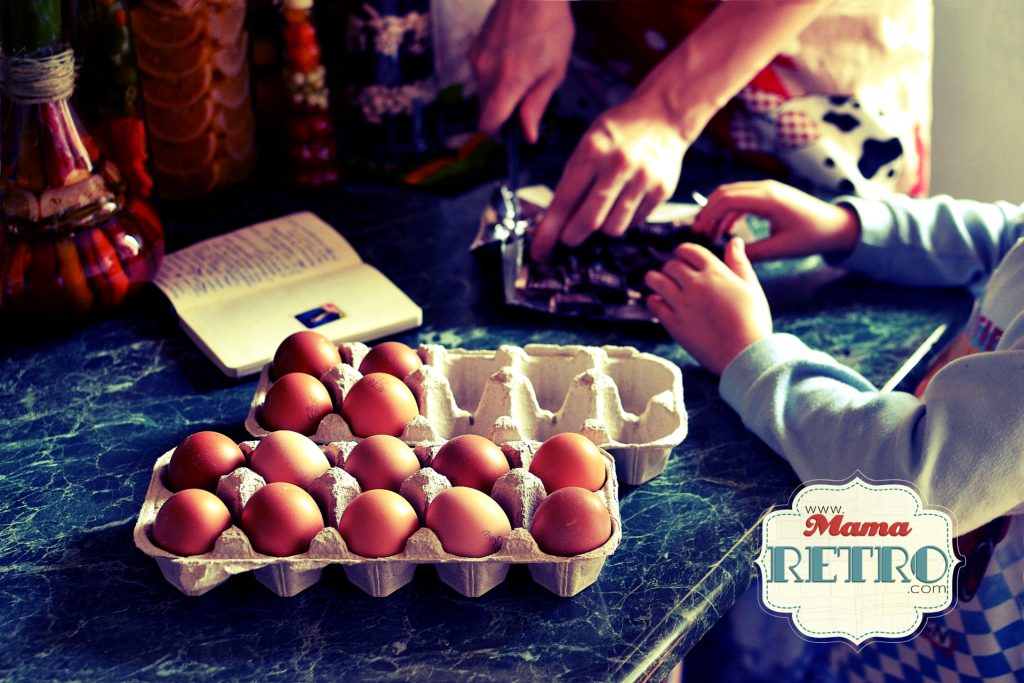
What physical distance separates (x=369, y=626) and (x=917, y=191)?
1243 millimetres

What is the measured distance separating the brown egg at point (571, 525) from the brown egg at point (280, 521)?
18cm

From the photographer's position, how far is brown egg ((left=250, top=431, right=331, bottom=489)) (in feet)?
2.36

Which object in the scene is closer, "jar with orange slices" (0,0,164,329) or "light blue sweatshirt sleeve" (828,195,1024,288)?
"jar with orange slices" (0,0,164,329)

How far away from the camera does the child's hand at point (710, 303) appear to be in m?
1.00

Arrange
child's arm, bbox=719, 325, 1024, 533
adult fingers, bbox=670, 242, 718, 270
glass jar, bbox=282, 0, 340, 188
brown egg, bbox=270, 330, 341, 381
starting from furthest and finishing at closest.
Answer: glass jar, bbox=282, 0, 340, 188, adult fingers, bbox=670, 242, 718, 270, brown egg, bbox=270, 330, 341, 381, child's arm, bbox=719, 325, 1024, 533

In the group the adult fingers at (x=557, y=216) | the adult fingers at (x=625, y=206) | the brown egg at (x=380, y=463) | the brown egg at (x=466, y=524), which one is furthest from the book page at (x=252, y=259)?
the brown egg at (x=466, y=524)

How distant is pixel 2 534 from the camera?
76 cm

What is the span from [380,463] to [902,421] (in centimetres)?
50

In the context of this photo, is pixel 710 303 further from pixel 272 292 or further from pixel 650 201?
pixel 272 292

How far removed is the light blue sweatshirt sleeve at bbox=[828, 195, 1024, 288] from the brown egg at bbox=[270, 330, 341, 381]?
0.76 metres

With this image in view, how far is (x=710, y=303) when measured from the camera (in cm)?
103

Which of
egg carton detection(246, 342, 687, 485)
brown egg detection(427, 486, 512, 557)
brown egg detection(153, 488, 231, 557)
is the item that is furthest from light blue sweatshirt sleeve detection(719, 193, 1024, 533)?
brown egg detection(153, 488, 231, 557)

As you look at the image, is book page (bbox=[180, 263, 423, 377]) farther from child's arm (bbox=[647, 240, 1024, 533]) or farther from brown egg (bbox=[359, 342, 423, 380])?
child's arm (bbox=[647, 240, 1024, 533])

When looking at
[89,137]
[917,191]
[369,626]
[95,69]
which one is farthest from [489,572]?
[917,191]
